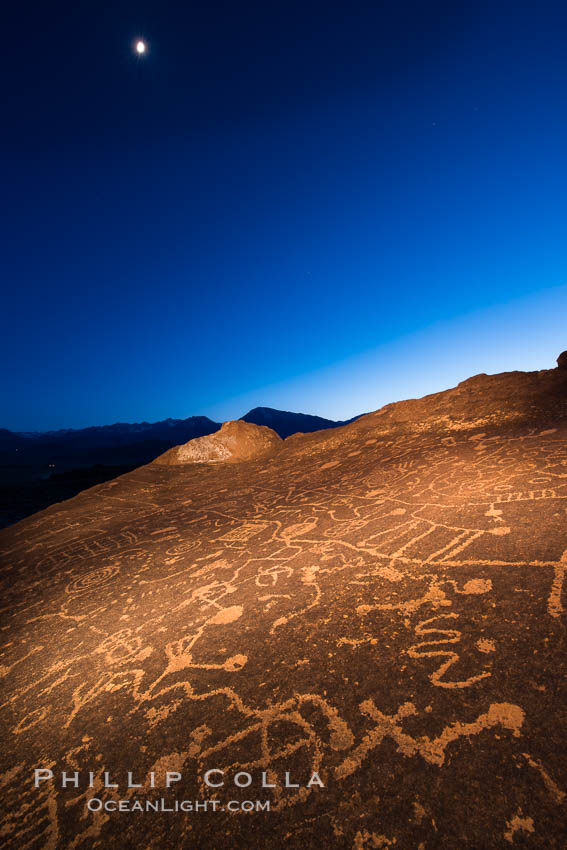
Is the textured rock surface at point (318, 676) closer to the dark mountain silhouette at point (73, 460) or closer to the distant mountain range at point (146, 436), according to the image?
the dark mountain silhouette at point (73, 460)

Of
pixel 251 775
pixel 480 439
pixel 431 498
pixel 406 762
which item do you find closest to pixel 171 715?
pixel 251 775

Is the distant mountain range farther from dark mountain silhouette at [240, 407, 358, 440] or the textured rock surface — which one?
the textured rock surface

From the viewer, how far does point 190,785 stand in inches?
51.7

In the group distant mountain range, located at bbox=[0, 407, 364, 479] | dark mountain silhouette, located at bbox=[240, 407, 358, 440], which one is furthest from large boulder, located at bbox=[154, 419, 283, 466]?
dark mountain silhouette, located at bbox=[240, 407, 358, 440]

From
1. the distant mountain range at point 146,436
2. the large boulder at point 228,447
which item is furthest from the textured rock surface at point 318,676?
the distant mountain range at point 146,436

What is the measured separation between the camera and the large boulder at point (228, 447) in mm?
10383

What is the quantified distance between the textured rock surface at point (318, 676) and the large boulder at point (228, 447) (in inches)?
240

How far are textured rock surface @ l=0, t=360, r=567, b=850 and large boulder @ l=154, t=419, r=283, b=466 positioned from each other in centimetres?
610

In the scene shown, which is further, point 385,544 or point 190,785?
point 385,544

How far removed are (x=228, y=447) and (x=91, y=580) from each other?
23.4 feet

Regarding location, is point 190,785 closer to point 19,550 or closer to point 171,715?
point 171,715

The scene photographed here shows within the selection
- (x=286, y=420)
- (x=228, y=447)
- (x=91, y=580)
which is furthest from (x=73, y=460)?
(x=286, y=420)

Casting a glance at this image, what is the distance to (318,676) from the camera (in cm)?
168

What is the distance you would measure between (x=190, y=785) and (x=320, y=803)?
0.55 m
